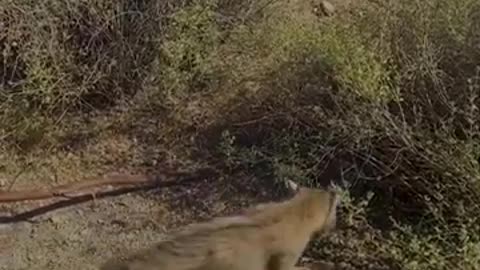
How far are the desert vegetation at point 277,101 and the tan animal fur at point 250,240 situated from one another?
Answer: 491 mm

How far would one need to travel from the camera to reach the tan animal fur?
4.26m

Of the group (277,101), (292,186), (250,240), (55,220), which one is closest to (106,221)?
(55,220)

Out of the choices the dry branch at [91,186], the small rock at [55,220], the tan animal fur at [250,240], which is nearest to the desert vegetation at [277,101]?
the dry branch at [91,186]

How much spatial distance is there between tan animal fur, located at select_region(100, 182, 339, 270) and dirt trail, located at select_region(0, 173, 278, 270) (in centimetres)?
59

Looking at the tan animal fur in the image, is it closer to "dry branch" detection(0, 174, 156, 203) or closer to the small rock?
the small rock

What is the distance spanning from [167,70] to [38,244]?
1.26 m

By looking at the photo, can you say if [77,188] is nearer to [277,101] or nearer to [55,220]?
[55,220]

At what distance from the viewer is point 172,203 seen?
18.2ft

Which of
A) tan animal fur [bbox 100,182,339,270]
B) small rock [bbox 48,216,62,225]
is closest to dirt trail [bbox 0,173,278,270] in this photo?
small rock [bbox 48,216,62,225]

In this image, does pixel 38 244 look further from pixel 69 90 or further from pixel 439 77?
pixel 439 77

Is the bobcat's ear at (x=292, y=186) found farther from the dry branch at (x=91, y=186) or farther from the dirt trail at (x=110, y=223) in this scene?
the dry branch at (x=91, y=186)

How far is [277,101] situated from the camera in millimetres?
5766

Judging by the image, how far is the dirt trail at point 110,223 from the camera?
5273 millimetres

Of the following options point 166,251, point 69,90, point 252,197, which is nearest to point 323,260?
point 252,197
